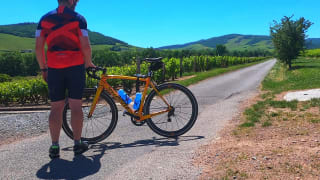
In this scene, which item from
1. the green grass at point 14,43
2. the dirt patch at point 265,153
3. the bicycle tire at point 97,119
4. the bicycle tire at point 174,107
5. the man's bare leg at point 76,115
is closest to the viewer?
the dirt patch at point 265,153

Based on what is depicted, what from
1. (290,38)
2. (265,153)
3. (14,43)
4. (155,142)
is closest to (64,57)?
(155,142)

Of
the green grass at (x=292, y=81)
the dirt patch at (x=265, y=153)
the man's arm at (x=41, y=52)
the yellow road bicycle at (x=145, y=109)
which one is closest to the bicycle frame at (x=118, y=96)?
the yellow road bicycle at (x=145, y=109)

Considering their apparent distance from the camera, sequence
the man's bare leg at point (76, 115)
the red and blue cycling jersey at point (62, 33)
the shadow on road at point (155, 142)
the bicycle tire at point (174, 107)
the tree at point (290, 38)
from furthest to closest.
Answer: the tree at point (290, 38) < the bicycle tire at point (174, 107) < the shadow on road at point (155, 142) < the man's bare leg at point (76, 115) < the red and blue cycling jersey at point (62, 33)

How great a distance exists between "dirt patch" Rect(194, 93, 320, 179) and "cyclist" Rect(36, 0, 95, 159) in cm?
179

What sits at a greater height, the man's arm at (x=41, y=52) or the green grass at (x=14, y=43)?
the green grass at (x=14, y=43)

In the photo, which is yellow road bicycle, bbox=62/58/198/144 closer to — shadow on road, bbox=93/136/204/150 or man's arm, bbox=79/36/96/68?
shadow on road, bbox=93/136/204/150

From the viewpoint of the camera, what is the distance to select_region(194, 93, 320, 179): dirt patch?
2.62m

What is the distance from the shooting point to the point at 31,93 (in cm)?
977

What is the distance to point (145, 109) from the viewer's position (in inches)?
170

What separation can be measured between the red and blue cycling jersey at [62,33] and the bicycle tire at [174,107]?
58.9 inches

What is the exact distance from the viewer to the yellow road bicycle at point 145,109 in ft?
13.8

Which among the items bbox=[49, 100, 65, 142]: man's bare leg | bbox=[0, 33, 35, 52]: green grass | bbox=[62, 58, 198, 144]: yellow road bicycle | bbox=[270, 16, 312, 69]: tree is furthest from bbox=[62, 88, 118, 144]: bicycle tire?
bbox=[0, 33, 35, 52]: green grass

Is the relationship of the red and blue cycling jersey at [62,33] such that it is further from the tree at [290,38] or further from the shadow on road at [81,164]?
the tree at [290,38]

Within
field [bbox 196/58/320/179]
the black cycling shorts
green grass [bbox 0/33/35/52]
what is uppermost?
green grass [bbox 0/33/35/52]
